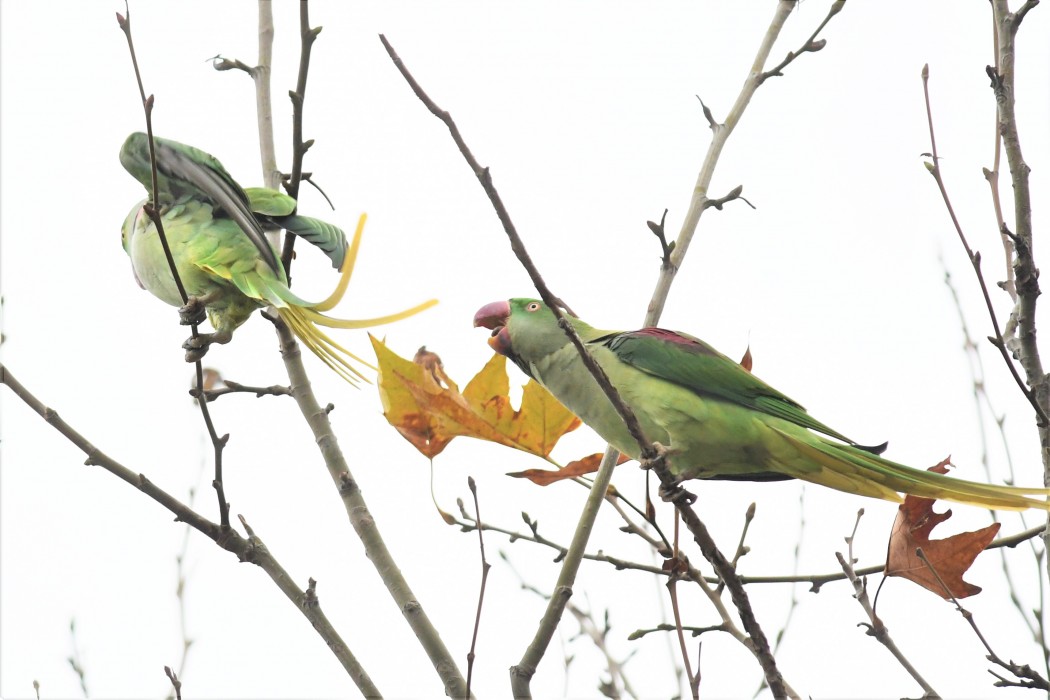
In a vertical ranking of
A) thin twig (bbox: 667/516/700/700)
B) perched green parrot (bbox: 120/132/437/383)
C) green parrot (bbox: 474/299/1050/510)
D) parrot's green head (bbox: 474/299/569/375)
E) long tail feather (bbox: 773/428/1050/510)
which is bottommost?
thin twig (bbox: 667/516/700/700)

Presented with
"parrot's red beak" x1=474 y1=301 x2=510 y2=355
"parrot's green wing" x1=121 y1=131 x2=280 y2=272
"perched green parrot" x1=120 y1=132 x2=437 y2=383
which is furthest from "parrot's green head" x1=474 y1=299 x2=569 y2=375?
"parrot's green wing" x1=121 y1=131 x2=280 y2=272

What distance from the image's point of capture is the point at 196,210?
3.68 metres

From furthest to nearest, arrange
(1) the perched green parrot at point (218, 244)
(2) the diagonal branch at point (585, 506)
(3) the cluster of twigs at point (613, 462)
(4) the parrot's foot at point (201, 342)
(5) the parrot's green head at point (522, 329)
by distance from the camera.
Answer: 1. (1) the perched green parrot at point (218, 244)
2. (5) the parrot's green head at point (522, 329)
3. (4) the parrot's foot at point (201, 342)
4. (3) the cluster of twigs at point (613, 462)
5. (2) the diagonal branch at point (585, 506)

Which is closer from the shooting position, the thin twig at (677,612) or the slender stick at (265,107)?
the thin twig at (677,612)

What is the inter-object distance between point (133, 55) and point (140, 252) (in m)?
1.57

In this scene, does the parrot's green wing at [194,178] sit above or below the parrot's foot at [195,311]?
above

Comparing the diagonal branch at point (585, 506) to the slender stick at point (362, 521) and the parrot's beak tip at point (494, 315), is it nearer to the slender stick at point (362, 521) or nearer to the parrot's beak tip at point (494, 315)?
the slender stick at point (362, 521)

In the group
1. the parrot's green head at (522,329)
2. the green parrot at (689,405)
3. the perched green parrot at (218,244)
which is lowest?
the green parrot at (689,405)

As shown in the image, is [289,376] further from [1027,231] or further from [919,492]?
[1027,231]

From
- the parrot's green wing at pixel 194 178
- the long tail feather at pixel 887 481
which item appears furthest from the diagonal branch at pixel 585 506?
the parrot's green wing at pixel 194 178

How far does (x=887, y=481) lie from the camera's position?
2604 mm

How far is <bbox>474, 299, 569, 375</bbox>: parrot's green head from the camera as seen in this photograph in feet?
10.1

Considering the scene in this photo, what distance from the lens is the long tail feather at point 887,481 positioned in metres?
2.35

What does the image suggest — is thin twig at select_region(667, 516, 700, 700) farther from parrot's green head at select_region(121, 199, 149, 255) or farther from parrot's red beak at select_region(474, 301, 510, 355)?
parrot's green head at select_region(121, 199, 149, 255)
